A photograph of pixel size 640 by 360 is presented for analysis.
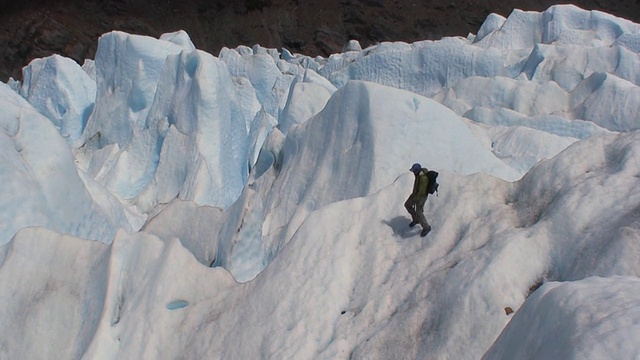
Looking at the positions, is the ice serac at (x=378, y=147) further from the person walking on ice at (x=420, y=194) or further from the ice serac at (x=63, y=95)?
the ice serac at (x=63, y=95)

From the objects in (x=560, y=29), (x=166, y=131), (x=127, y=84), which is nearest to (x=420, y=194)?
(x=166, y=131)

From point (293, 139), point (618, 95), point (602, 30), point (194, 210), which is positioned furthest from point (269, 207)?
point (602, 30)

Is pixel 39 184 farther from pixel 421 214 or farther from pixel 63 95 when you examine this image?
pixel 63 95

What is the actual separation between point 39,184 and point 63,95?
12.7 m

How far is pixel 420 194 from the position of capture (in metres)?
5.97

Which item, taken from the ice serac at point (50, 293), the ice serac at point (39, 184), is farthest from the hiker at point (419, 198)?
the ice serac at point (39, 184)

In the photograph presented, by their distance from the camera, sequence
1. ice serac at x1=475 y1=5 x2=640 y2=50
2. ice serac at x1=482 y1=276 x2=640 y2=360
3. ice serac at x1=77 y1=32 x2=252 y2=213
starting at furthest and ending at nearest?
ice serac at x1=475 y1=5 x2=640 y2=50
ice serac at x1=77 y1=32 x2=252 y2=213
ice serac at x1=482 y1=276 x2=640 y2=360

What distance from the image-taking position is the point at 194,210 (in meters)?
8.27

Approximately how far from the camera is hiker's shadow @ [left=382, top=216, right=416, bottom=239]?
6.27 m

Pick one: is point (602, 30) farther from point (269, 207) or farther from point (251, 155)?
point (269, 207)

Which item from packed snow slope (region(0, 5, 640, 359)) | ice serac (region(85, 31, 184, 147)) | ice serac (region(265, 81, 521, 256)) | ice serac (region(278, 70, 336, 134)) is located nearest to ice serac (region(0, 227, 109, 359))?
packed snow slope (region(0, 5, 640, 359))

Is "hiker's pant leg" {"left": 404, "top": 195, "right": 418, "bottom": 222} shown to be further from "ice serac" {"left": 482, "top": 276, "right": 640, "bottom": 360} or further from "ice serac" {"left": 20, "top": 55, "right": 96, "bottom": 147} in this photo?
"ice serac" {"left": 20, "top": 55, "right": 96, "bottom": 147}

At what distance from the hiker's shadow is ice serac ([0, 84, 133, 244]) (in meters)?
5.45

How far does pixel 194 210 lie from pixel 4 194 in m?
2.83
